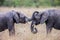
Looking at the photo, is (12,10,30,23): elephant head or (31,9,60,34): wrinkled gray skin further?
(31,9,60,34): wrinkled gray skin

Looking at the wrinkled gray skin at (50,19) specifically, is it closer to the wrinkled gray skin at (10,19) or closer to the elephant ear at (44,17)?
the elephant ear at (44,17)

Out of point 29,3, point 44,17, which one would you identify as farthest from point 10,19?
point 29,3

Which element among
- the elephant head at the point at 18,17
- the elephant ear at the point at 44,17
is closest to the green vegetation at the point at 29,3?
the elephant ear at the point at 44,17

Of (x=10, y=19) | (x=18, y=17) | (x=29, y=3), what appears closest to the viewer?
(x=10, y=19)

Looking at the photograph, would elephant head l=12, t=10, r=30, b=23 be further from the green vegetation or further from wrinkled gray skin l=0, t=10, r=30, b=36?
the green vegetation

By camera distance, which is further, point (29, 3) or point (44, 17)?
point (29, 3)

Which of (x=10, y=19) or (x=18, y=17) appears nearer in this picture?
(x=10, y=19)

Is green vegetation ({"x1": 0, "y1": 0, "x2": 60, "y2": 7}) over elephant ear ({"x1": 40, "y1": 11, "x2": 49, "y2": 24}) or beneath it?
beneath

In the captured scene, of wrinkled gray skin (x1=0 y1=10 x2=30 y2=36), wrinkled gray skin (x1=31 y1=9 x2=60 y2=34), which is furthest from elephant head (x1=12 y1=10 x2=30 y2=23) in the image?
wrinkled gray skin (x1=31 y1=9 x2=60 y2=34)

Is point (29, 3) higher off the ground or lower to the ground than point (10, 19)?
lower

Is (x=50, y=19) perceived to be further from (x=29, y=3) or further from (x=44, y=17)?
(x=29, y=3)

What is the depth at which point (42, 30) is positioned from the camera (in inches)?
513

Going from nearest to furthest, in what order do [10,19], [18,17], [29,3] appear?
[10,19], [18,17], [29,3]

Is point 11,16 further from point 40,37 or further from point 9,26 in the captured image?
point 40,37
